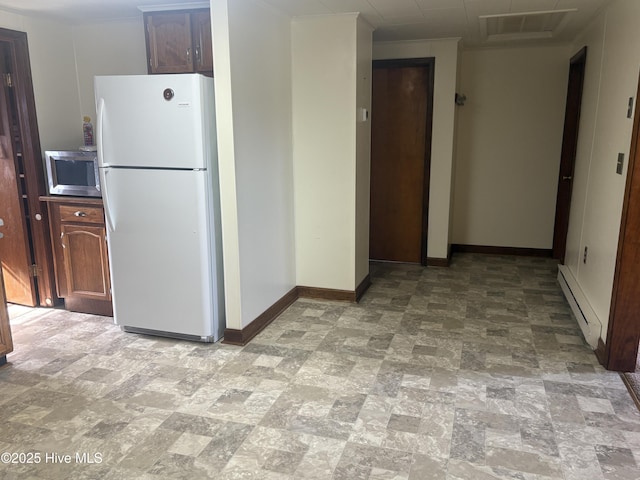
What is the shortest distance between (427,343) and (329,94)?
6.62ft

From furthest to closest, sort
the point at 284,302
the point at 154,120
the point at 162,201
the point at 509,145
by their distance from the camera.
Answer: the point at 509,145, the point at 284,302, the point at 162,201, the point at 154,120

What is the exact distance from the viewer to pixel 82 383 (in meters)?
2.85

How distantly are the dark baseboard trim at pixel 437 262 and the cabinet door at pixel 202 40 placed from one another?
2985mm

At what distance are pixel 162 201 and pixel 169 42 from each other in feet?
3.89

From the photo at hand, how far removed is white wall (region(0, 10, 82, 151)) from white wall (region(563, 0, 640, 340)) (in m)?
4.09

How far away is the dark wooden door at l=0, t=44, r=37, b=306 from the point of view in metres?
3.73

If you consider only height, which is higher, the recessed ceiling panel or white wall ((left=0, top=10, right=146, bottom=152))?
the recessed ceiling panel

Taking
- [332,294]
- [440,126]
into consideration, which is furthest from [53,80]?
[440,126]

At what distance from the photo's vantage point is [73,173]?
3727 millimetres

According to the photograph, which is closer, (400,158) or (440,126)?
(440,126)

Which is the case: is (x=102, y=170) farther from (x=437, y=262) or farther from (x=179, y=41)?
(x=437, y=262)

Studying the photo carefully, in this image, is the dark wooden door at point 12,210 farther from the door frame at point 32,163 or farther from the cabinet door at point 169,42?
the cabinet door at point 169,42

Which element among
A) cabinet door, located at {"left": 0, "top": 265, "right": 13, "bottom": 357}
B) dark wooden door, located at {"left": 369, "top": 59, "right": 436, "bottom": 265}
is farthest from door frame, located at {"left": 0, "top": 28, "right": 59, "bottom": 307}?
dark wooden door, located at {"left": 369, "top": 59, "right": 436, "bottom": 265}

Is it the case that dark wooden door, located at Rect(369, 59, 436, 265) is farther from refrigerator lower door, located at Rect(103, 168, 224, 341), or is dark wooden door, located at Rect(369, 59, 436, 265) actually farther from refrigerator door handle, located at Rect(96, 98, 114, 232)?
refrigerator door handle, located at Rect(96, 98, 114, 232)
